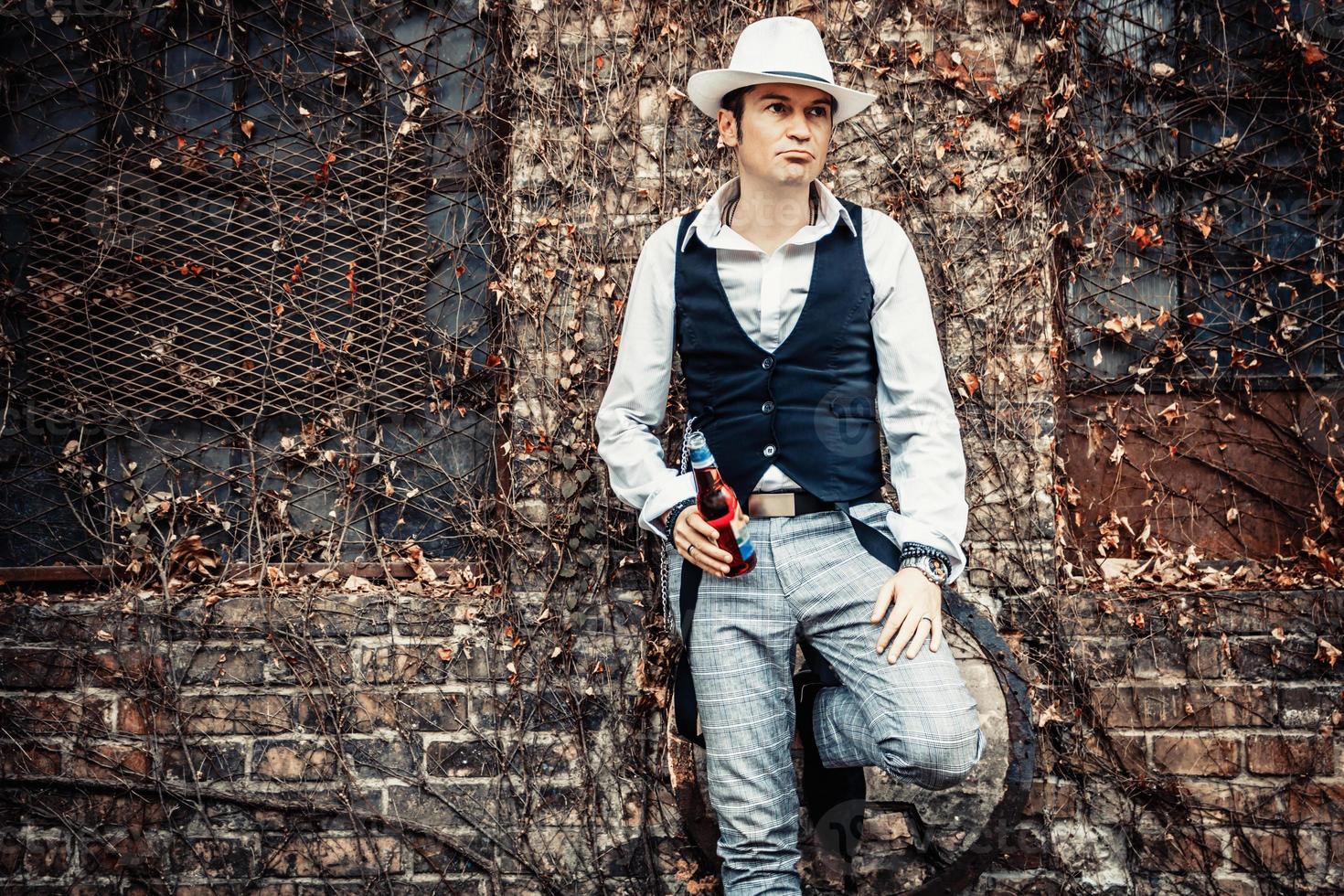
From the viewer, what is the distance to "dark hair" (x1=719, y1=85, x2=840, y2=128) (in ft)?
7.19

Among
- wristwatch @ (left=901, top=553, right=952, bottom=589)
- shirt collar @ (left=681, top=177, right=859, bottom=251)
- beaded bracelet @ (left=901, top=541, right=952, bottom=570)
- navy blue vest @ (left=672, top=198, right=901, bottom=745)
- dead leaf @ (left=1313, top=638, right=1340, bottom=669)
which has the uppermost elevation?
shirt collar @ (left=681, top=177, right=859, bottom=251)

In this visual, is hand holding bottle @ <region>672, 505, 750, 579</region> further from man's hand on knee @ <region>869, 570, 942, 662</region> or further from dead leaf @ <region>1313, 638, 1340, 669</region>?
dead leaf @ <region>1313, 638, 1340, 669</region>

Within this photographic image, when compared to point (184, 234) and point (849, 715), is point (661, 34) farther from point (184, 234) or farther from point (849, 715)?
point (849, 715)

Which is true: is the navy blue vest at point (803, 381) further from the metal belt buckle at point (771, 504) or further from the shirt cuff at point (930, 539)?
the shirt cuff at point (930, 539)

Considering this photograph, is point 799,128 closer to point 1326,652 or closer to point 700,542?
point 700,542

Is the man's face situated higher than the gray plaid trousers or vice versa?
the man's face

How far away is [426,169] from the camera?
3.21m

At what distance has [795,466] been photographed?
210 cm

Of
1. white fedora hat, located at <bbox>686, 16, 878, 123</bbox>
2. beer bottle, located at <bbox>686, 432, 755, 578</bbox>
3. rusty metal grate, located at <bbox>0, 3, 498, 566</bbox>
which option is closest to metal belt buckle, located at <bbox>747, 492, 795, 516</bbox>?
beer bottle, located at <bbox>686, 432, 755, 578</bbox>

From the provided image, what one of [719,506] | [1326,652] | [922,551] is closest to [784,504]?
[719,506]

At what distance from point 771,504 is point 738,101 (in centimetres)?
91

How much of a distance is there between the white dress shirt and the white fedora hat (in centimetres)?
23

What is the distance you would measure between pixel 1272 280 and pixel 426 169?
279cm

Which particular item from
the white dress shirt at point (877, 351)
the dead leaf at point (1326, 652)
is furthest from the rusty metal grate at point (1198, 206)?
the white dress shirt at point (877, 351)
